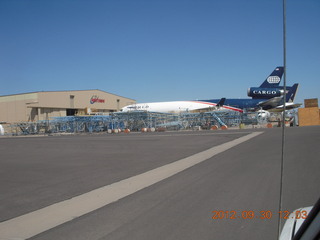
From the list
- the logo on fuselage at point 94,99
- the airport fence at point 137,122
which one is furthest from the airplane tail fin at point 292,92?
the logo on fuselage at point 94,99

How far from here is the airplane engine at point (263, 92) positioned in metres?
53.6

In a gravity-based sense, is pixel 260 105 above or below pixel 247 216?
above

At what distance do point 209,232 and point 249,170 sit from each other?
4998mm

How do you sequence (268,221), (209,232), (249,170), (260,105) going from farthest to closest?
(260,105) → (249,170) → (268,221) → (209,232)

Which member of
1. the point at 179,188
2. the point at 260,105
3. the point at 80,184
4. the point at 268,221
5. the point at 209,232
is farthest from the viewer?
the point at 260,105

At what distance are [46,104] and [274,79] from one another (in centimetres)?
4710

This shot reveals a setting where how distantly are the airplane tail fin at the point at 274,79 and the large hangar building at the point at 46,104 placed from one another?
123 ft

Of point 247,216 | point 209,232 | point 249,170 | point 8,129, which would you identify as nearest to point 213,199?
point 247,216

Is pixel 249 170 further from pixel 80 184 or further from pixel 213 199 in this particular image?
pixel 80 184

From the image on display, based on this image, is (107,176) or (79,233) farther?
(107,176)

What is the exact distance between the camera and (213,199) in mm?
5754
